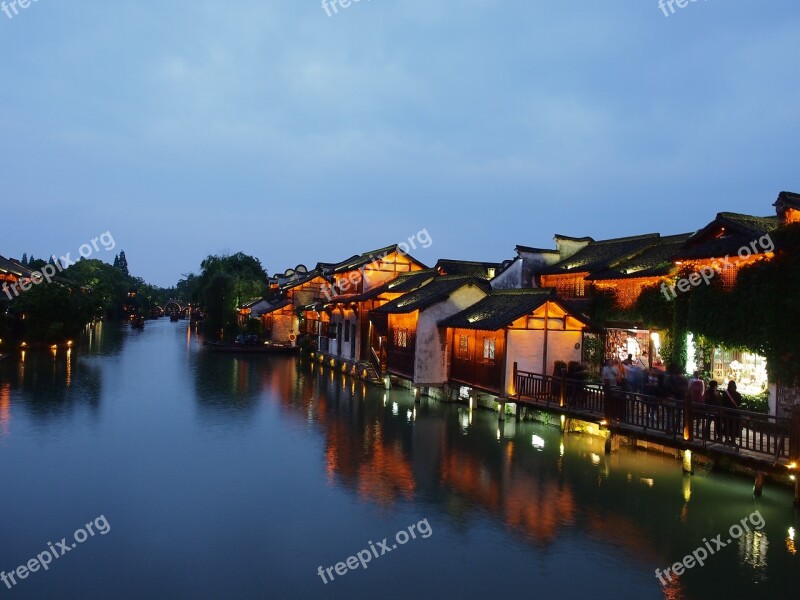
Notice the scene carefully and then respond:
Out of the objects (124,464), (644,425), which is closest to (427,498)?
(644,425)

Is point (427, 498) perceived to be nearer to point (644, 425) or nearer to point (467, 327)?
point (644, 425)

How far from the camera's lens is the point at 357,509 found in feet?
42.8

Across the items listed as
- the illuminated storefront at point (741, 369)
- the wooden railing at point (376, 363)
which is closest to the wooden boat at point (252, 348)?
the wooden railing at point (376, 363)

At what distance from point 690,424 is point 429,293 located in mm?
17009

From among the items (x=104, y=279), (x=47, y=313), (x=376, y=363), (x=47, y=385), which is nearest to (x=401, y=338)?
(x=376, y=363)

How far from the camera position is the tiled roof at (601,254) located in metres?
28.9

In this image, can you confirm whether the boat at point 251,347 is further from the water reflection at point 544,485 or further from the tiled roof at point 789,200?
the tiled roof at point 789,200

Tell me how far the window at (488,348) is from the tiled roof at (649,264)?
688cm

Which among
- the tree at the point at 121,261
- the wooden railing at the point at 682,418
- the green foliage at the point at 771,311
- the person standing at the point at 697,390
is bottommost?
the wooden railing at the point at 682,418

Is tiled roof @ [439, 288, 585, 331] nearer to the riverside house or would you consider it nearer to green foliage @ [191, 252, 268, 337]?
the riverside house

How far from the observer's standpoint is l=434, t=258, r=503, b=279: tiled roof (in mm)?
43656

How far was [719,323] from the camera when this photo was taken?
718 inches

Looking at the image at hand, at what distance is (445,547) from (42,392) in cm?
2393

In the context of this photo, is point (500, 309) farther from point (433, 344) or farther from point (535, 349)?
point (433, 344)
